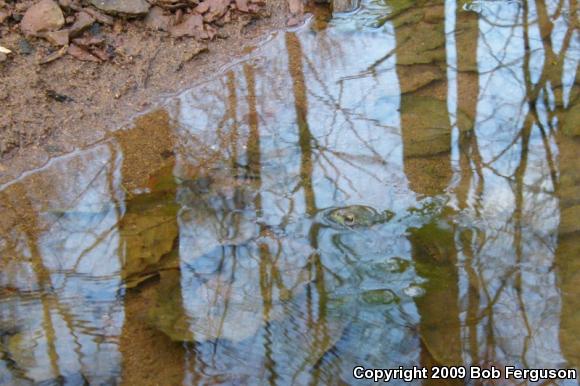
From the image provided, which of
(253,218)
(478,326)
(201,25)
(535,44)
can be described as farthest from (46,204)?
(535,44)

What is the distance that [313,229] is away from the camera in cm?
332

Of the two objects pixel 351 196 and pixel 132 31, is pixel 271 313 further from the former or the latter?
pixel 132 31

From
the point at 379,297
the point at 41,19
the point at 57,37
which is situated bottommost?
the point at 379,297

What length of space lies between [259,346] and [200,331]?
262 mm

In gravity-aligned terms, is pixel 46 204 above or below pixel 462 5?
below

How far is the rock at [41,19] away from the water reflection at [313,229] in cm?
91

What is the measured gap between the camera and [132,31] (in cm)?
458

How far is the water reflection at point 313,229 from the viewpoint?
2783 millimetres

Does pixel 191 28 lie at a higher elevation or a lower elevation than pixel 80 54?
higher

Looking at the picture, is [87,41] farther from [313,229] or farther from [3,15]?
[313,229]

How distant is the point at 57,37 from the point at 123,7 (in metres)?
Answer: 0.50

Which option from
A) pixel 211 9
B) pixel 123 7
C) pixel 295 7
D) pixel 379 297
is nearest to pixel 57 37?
pixel 123 7

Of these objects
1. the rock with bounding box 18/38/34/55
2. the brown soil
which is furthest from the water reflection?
the rock with bounding box 18/38/34/55

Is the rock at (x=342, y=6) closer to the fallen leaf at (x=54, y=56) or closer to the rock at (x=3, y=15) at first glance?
the fallen leaf at (x=54, y=56)
